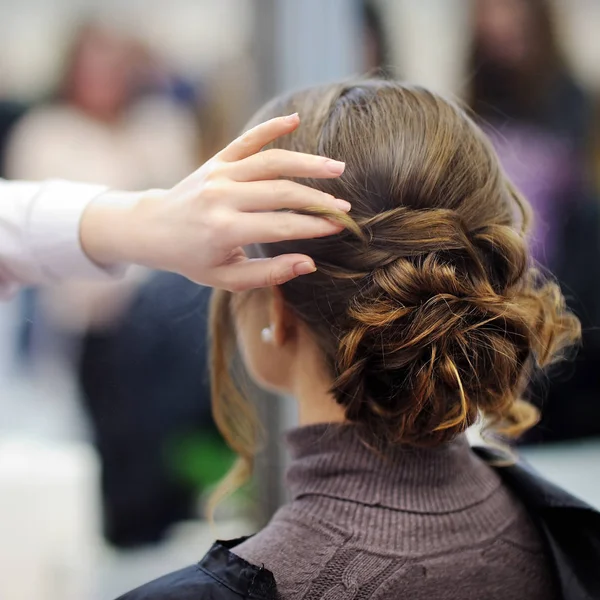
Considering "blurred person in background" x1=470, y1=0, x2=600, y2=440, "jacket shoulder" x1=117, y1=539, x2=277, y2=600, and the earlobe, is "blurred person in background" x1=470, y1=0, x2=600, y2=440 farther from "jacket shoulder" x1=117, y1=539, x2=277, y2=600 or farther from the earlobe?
"jacket shoulder" x1=117, y1=539, x2=277, y2=600

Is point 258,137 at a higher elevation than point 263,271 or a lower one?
higher

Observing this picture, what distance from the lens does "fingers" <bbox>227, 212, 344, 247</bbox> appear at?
0.59 meters

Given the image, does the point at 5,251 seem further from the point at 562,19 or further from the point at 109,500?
the point at 562,19

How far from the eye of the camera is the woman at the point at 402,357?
25.4 inches

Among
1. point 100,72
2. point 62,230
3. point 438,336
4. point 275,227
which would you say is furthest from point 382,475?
point 100,72

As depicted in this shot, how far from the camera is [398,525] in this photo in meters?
0.69

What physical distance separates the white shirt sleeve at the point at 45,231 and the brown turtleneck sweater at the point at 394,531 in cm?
31

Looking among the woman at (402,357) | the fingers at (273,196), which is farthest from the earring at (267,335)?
the fingers at (273,196)

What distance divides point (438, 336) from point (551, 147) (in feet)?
3.21

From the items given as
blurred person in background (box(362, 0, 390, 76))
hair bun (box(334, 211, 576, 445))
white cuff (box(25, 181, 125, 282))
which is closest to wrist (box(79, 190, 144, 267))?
white cuff (box(25, 181, 125, 282))

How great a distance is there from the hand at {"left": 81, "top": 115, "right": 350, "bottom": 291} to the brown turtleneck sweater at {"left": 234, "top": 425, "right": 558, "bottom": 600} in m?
0.21

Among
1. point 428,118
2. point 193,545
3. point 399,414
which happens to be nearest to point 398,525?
point 399,414

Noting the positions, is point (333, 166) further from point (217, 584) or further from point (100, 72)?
Result: point (100, 72)

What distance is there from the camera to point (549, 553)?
0.76m
